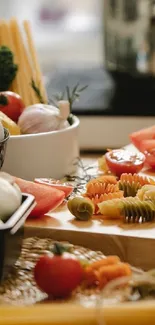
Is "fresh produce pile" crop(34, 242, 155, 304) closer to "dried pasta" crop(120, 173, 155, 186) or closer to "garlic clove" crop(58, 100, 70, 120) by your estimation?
"dried pasta" crop(120, 173, 155, 186)

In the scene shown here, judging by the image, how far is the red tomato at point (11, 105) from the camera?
145cm

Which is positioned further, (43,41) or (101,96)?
(43,41)

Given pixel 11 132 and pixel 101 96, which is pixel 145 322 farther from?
pixel 101 96

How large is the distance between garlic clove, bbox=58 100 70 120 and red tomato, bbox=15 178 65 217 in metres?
0.22

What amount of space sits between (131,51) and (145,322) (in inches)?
53.1

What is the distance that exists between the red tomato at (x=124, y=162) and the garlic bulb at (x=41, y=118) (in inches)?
4.4

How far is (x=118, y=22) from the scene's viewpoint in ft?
6.88

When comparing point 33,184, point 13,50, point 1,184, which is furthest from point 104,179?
point 13,50

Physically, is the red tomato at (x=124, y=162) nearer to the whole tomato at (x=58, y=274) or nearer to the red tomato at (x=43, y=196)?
the red tomato at (x=43, y=196)

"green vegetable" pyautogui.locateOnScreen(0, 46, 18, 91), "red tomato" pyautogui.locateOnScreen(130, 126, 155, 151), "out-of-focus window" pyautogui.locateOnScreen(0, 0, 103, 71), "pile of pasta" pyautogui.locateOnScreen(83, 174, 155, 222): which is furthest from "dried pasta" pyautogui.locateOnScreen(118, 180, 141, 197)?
"out-of-focus window" pyautogui.locateOnScreen(0, 0, 103, 71)

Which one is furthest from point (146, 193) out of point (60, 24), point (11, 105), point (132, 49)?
point (60, 24)

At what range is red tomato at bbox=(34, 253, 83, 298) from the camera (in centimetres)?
96

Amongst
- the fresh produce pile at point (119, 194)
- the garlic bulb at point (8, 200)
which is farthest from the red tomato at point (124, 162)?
the garlic bulb at point (8, 200)

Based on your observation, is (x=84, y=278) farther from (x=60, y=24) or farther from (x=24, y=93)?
(x=60, y=24)
